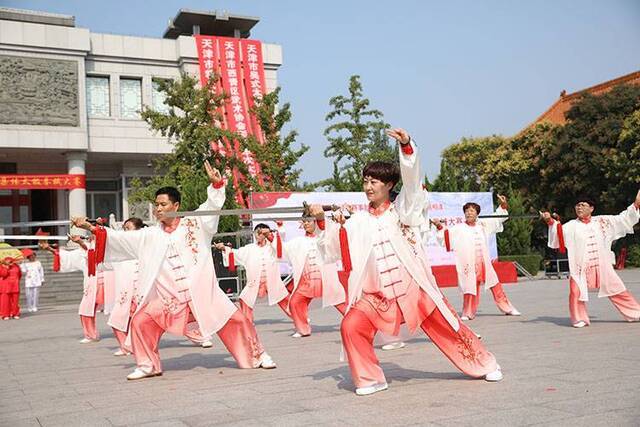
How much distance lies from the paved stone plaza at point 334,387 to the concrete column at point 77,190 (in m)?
17.1

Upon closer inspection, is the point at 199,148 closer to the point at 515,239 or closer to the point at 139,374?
the point at 515,239

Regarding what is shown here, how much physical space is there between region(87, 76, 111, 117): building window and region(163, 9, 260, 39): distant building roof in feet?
14.6

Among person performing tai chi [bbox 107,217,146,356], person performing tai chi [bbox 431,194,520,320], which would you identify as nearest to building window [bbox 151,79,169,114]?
person performing tai chi [bbox 431,194,520,320]

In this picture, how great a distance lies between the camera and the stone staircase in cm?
2040

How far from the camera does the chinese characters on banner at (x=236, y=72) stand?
85.8 ft

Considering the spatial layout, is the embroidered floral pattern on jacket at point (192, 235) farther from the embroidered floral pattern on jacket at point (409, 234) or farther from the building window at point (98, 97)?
the building window at point (98, 97)

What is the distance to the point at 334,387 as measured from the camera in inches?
196

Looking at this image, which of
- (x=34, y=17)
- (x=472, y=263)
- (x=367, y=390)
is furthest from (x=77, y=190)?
(x=367, y=390)

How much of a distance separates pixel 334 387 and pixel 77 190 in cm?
2210

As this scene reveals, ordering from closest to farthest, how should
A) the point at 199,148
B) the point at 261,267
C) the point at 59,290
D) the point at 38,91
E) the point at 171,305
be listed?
the point at 171,305
the point at 261,267
the point at 199,148
the point at 59,290
the point at 38,91

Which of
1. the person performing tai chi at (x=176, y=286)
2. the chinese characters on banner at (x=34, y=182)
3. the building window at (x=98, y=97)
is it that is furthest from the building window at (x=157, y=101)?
the person performing tai chi at (x=176, y=286)

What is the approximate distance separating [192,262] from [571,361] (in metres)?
3.26

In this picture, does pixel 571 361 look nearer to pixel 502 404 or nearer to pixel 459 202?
pixel 502 404

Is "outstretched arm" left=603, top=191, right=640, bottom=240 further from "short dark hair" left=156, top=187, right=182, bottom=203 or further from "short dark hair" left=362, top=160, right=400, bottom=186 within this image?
"short dark hair" left=156, top=187, right=182, bottom=203
